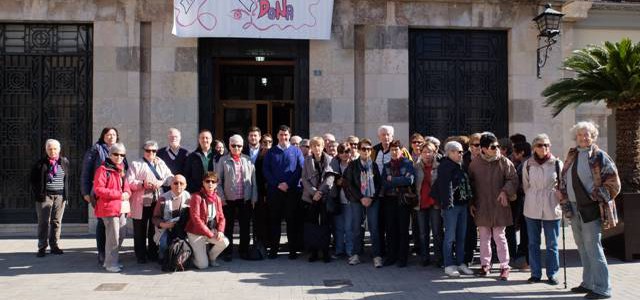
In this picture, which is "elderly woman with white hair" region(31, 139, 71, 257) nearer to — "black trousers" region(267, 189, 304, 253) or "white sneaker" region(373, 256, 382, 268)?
"black trousers" region(267, 189, 304, 253)

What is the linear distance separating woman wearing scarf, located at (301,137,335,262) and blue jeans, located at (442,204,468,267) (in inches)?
73.2

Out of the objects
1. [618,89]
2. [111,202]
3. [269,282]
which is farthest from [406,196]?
[111,202]

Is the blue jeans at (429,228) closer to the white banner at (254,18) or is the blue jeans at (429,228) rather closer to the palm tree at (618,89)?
the palm tree at (618,89)

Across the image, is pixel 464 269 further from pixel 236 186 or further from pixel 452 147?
pixel 236 186

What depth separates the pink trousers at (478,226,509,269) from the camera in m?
8.07

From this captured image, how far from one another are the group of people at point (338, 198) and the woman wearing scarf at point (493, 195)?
14 millimetres

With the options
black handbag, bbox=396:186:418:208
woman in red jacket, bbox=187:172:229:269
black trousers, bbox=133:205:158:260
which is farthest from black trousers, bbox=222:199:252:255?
black handbag, bbox=396:186:418:208

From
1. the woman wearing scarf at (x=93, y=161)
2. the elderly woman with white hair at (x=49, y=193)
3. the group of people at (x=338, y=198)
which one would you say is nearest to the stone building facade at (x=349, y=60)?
the elderly woman with white hair at (x=49, y=193)

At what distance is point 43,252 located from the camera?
384 inches

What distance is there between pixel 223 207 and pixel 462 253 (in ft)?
12.3

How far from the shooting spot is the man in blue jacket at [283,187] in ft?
31.3

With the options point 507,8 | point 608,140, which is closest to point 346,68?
point 507,8

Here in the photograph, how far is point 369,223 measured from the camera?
9.23m

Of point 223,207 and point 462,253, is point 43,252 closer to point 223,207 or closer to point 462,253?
point 223,207
